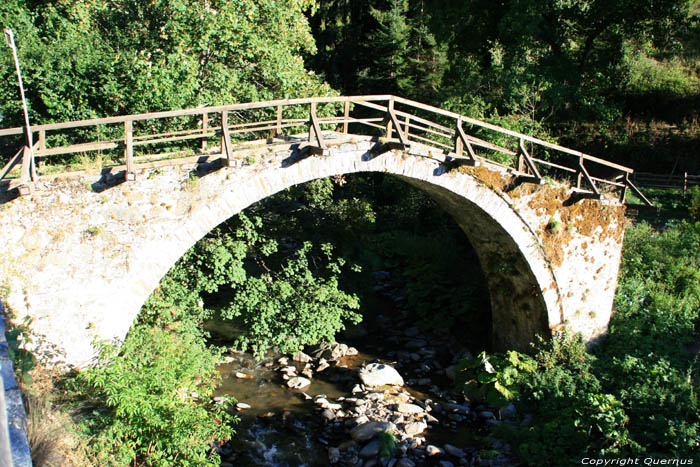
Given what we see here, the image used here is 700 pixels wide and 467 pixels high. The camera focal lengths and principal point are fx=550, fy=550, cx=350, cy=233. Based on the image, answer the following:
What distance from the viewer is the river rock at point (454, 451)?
357 inches

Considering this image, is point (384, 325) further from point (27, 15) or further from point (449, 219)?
point (27, 15)

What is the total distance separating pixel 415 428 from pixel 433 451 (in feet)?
2.00

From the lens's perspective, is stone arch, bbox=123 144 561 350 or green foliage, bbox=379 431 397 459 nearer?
stone arch, bbox=123 144 561 350

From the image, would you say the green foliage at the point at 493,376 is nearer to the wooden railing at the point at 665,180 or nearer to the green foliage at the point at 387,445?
the green foliage at the point at 387,445

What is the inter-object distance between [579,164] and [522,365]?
410 cm

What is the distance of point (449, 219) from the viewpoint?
56.6ft

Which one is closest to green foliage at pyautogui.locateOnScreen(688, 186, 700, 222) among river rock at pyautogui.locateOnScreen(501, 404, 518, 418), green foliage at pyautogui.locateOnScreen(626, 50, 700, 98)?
green foliage at pyautogui.locateOnScreen(626, 50, 700, 98)

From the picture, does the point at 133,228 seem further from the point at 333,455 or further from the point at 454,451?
the point at 454,451

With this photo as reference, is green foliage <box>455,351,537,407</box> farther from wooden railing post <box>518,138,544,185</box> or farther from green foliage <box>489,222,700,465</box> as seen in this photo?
wooden railing post <box>518,138,544,185</box>

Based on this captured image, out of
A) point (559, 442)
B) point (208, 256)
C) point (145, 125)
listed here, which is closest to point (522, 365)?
point (559, 442)

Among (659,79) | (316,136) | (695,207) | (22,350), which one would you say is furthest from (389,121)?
(659,79)

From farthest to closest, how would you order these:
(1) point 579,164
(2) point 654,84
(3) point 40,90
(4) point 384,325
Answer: (2) point 654,84 → (4) point 384,325 → (1) point 579,164 → (3) point 40,90

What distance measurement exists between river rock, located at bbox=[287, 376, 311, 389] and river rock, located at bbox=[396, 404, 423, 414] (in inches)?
78.2

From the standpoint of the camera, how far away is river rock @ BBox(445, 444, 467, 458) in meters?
9.06
